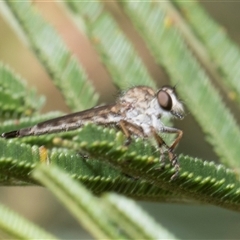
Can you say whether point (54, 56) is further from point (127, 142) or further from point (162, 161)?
point (127, 142)

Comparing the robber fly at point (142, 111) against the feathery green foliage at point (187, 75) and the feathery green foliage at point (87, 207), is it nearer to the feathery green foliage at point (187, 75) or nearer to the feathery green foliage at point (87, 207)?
the feathery green foliage at point (187, 75)

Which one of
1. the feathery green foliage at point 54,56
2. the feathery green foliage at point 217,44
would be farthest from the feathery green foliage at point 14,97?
the feathery green foliage at point 217,44

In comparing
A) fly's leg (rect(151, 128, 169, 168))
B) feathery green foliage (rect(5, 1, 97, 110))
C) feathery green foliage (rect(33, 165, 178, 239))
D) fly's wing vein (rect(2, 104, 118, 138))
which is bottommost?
feathery green foliage (rect(33, 165, 178, 239))

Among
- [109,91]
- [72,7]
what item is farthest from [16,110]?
[109,91]

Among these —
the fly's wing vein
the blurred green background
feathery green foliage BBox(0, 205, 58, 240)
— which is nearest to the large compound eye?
the fly's wing vein

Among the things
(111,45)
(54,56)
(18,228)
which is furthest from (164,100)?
(18,228)

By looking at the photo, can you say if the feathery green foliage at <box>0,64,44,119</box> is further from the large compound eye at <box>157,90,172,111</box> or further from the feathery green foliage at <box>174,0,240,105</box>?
the feathery green foliage at <box>174,0,240,105</box>

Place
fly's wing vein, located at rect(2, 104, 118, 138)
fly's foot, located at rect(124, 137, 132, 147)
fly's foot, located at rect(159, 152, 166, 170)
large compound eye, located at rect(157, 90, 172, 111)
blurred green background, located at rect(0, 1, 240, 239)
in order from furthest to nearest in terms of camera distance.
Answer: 1. blurred green background, located at rect(0, 1, 240, 239)
2. large compound eye, located at rect(157, 90, 172, 111)
3. fly's wing vein, located at rect(2, 104, 118, 138)
4. fly's foot, located at rect(159, 152, 166, 170)
5. fly's foot, located at rect(124, 137, 132, 147)

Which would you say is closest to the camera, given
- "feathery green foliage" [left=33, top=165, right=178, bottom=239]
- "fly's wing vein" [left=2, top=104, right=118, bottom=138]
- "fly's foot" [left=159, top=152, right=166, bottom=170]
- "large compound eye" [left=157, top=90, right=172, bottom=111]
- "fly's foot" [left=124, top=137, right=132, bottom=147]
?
"feathery green foliage" [left=33, top=165, right=178, bottom=239]
